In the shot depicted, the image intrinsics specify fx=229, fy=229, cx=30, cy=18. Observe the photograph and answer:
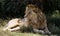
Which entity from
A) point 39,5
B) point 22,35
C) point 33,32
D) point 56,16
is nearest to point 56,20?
point 56,16

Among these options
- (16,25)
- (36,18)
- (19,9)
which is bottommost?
(16,25)

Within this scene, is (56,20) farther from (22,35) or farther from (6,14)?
(22,35)

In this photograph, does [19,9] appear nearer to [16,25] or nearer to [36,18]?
[16,25]

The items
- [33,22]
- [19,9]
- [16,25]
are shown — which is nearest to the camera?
[33,22]

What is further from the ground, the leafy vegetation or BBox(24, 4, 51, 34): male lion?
the leafy vegetation

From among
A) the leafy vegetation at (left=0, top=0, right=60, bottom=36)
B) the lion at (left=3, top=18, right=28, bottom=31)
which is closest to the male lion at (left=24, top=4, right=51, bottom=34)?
the lion at (left=3, top=18, right=28, bottom=31)

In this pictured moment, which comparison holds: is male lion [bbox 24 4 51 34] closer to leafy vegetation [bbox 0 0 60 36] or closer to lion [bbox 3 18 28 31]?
lion [bbox 3 18 28 31]

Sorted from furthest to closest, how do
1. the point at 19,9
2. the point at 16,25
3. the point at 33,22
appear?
the point at 19,9, the point at 16,25, the point at 33,22

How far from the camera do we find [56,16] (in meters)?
13.6

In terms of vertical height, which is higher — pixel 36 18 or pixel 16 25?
pixel 36 18

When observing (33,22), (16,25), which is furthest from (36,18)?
(16,25)

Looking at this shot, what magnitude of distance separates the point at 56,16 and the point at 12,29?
4.20 m

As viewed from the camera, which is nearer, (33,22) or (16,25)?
(33,22)

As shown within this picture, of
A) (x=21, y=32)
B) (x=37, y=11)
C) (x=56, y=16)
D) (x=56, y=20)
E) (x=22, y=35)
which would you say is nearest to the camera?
(x=22, y=35)
